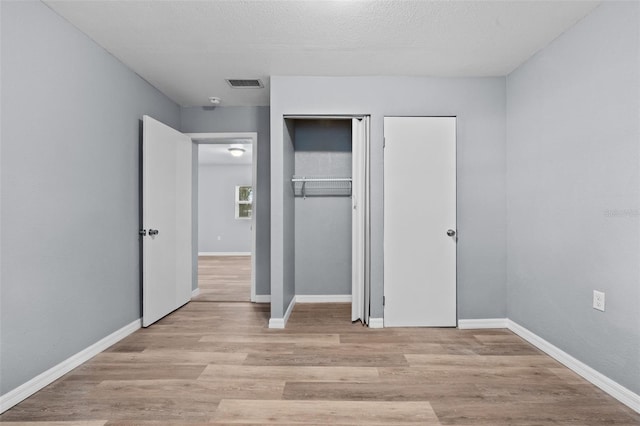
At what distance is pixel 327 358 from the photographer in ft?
8.15

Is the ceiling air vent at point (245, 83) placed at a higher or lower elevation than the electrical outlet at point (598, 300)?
higher

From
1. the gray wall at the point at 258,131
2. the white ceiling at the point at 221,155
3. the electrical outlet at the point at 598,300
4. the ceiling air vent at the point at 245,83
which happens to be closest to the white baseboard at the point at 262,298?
the gray wall at the point at 258,131

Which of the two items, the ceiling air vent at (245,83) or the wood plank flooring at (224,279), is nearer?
the ceiling air vent at (245,83)

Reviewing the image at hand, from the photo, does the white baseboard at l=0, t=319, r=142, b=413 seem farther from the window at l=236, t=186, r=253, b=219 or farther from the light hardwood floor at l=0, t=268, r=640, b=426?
the window at l=236, t=186, r=253, b=219

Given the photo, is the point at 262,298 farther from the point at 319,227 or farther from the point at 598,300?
the point at 598,300

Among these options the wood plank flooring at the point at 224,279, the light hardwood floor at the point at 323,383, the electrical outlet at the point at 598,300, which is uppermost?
the electrical outlet at the point at 598,300

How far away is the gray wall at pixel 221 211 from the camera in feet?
29.4

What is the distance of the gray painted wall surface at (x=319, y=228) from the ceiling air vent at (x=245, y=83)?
0.77 meters

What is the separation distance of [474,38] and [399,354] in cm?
250

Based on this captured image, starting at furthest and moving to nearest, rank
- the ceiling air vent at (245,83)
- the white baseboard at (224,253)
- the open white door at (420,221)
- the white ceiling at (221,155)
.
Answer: the white baseboard at (224,253), the white ceiling at (221,155), the ceiling air vent at (245,83), the open white door at (420,221)

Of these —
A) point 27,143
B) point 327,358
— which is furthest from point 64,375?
point 327,358

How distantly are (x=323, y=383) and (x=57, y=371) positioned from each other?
5.84ft

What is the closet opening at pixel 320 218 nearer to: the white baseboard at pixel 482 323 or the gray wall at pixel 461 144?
the gray wall at pixel 461 144

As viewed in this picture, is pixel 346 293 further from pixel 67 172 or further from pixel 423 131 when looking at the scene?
pixel 67 172
